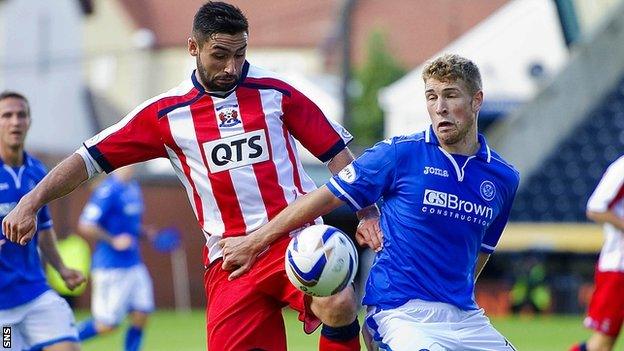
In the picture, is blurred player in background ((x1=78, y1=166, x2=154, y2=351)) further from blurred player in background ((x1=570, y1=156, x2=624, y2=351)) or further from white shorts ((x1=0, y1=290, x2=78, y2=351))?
blurred player in background ((x1=570, y1=156, x2=624, y2=351))

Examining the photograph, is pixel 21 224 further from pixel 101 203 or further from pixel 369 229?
pixel 101 203

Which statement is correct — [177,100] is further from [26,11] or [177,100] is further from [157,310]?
[26,11]

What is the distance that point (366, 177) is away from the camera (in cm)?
587

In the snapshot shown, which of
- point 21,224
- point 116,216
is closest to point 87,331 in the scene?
point 116,216

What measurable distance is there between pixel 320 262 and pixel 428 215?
23.4 inches

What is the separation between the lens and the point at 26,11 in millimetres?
27234

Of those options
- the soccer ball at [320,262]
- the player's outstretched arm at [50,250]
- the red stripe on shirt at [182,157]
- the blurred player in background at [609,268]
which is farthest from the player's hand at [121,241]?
the soccer ball at [320,262]

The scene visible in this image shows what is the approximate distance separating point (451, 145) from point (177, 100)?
138cm

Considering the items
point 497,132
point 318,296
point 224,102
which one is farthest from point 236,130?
point 497,132

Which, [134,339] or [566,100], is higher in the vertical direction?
[566,100]

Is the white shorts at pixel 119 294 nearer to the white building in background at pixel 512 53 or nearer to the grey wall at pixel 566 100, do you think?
the grey wall at pixel 566 100

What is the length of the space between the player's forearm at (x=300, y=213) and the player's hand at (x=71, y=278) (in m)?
2.63

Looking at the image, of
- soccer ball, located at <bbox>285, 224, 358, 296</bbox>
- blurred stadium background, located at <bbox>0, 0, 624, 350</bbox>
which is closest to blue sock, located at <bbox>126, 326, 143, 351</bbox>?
blurred stadium background, located at <bbox>0, 0, 624, 350</bbox>

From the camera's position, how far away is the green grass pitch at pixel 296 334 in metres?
14.5
